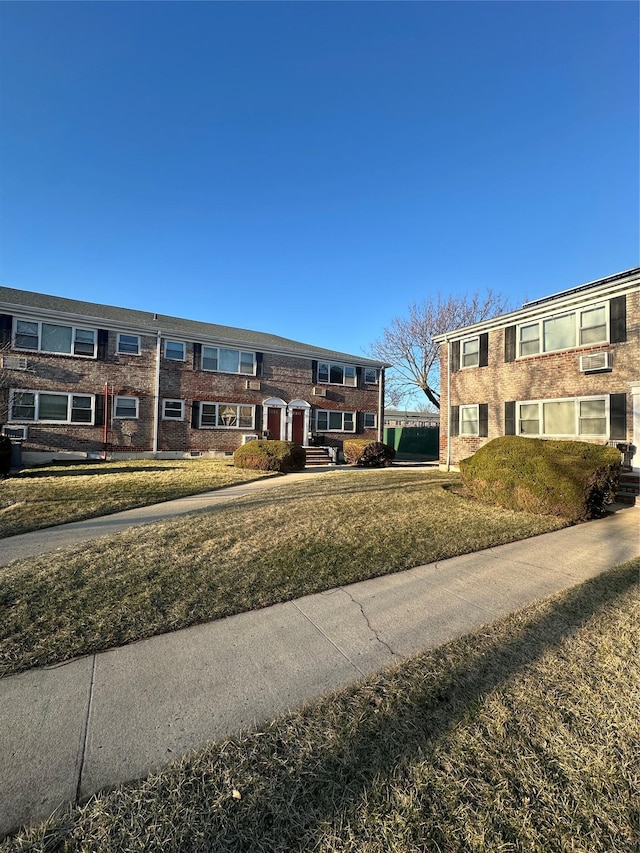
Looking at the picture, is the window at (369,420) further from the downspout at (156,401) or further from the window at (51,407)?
the window at (51,407)

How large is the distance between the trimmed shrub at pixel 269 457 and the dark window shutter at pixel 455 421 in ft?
21.7

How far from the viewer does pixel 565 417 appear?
11.9m

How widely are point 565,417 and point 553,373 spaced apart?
57.3 inches

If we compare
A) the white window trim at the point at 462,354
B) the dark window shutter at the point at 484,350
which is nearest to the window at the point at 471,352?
the white window trim at the point at 462,354

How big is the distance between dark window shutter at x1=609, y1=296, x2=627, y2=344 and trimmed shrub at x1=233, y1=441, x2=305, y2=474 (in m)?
9.95

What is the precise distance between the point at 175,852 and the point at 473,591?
3.05m

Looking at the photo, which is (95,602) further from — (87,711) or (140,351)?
(140,351)

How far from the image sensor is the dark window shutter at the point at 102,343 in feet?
51.4

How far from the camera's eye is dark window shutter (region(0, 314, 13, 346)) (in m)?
13.9

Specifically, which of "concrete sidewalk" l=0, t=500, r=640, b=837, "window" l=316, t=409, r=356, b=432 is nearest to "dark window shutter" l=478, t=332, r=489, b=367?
"window" l=316, t=409, r=356, b=432

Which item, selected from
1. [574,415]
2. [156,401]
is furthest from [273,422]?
[574,415]

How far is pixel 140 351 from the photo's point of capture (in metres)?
16.4

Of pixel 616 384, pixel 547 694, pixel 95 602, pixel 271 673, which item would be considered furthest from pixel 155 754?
pixel 616 384

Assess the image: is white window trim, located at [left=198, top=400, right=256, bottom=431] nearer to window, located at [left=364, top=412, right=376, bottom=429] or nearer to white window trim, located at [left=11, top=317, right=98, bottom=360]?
white window trim, located at [left=11, top=317, right=98, bottom=360]
